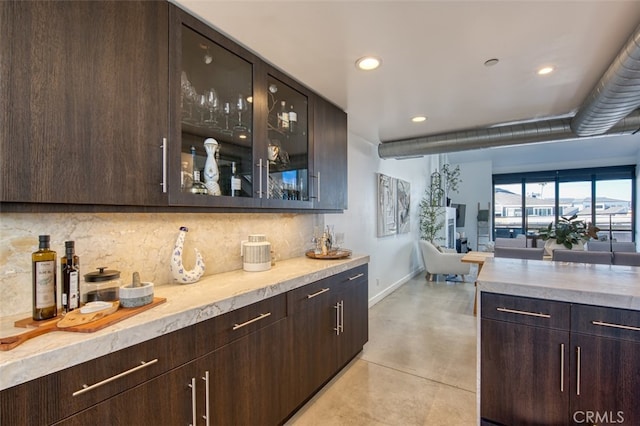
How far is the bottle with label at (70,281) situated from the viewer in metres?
1.19

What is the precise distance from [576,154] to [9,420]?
9.90 meters

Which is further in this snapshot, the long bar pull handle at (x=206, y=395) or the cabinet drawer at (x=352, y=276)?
the cabinet drawer at (x=352, y=276)

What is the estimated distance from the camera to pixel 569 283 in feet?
5.51

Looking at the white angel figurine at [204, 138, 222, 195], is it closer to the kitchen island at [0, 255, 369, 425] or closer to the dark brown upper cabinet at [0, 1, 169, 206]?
the dark brown upper cabinet at [0, 1, 169, 206]

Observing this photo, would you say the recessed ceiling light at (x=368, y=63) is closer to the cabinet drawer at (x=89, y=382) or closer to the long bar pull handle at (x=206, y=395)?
the cabinet drawer at (x=89, y=382)

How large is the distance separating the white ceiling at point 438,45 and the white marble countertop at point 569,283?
4.86ft

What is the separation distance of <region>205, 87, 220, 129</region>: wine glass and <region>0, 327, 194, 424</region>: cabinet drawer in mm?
1210

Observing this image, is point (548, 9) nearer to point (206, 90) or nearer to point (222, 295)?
point (206, 90)

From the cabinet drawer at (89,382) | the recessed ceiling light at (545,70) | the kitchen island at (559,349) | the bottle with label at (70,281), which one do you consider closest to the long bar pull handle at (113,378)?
the cabinet drawer at (89,382)

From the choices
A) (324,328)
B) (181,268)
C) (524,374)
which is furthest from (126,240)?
(524,374)

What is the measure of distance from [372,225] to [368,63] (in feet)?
8.75

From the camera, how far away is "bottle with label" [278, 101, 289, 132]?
2270mm

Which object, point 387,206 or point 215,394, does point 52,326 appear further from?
point 387,206

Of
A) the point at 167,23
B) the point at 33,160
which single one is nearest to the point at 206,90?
the point at 167,23
